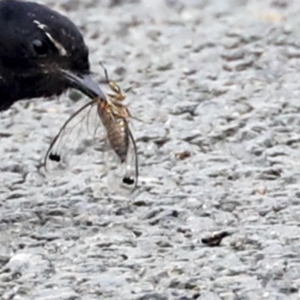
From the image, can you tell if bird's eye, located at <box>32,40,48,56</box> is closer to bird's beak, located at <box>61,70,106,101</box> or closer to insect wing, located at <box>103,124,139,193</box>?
bird's beak, located at <box>61,70,106,101</box>

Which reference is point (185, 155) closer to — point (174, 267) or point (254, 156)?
point (254, 156)

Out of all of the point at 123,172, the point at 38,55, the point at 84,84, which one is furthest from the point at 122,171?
the point at 38,55

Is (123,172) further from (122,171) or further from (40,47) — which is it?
(40,47)

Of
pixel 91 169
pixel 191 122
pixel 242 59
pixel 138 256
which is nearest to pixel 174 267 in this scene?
pixel 138 256

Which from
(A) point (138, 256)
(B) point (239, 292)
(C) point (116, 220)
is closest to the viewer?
(B) point (239, 292)

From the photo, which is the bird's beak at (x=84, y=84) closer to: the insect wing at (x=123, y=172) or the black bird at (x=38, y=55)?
the black bird at (x=38, y=55)

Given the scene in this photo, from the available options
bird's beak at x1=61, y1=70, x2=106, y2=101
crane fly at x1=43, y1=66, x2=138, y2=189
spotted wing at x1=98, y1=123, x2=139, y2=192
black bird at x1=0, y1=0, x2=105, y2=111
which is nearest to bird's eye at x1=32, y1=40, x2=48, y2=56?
black bird at x1=0, y1=0, x2=105, y2=111
